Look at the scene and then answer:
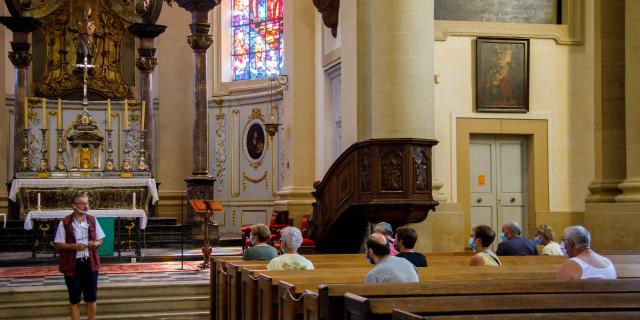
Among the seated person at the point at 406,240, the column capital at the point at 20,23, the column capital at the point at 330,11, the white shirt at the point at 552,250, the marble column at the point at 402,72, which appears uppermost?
the column capital at the point at 20,23

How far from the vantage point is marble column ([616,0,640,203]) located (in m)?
11.8

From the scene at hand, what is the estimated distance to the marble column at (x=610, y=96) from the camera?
1243 cm

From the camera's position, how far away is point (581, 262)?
18.8 feet

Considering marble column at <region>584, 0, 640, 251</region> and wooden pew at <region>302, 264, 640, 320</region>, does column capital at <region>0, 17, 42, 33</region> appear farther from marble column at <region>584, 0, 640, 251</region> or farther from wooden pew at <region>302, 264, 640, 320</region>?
wooden pew at <region>302, 264, 640, 320</region>

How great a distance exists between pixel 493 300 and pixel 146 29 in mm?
16816

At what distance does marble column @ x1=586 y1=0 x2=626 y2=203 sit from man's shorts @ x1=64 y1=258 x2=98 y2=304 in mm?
7166

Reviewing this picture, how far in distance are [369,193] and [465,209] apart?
233 cm

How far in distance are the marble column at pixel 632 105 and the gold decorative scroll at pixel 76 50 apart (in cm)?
1285

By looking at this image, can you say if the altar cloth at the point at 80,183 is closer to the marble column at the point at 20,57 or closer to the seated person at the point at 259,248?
the marble column at the point at 20,57

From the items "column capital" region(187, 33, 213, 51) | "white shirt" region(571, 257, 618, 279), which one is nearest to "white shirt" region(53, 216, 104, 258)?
"white shirt" region(571, 257, 618, 279)

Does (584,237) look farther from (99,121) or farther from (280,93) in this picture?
(99,121)

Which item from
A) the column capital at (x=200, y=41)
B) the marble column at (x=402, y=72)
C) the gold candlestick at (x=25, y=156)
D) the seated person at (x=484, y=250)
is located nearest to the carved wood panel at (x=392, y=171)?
the marble column at (x=402, y=72)

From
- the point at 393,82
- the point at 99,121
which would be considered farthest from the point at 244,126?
the point at 393,82

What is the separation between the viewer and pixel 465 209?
41.6 ft
